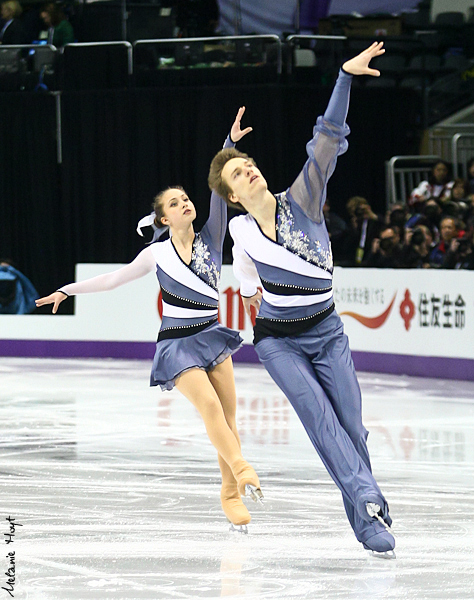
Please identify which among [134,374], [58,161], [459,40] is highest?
[459,40]

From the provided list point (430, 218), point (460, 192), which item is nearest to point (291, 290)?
point (430, 218)

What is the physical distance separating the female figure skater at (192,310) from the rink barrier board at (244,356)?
5191 millimetres

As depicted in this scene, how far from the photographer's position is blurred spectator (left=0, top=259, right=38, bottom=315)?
12.0 m

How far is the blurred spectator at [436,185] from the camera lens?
11203 mm

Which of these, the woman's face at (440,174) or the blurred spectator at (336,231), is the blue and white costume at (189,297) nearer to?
the blurred spectator at (336,231)

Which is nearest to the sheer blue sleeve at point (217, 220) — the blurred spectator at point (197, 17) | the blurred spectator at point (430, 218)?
the blurred spectator at point (430, 218)

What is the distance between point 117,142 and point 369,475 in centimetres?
885

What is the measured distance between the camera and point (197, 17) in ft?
41.1

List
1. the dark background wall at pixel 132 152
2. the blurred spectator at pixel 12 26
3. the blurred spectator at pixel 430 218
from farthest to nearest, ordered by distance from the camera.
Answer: the blurred spectator at pixel 12 26 < the dark background wall at pixel 132 152 < the blurred spectator at pixel 430 218

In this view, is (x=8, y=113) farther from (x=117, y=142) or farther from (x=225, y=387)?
(x=225, y=387)

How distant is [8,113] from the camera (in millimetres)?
12617

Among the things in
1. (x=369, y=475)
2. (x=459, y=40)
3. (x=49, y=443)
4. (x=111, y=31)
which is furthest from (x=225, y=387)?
(x=459, y=40)

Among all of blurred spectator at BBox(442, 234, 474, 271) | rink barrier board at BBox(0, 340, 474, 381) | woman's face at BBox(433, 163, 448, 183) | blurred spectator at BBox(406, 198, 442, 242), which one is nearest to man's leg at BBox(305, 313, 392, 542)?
rink barrier board at BBox(0, 340, 474, 381)

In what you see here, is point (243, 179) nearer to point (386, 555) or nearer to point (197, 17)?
point (386, 555)
